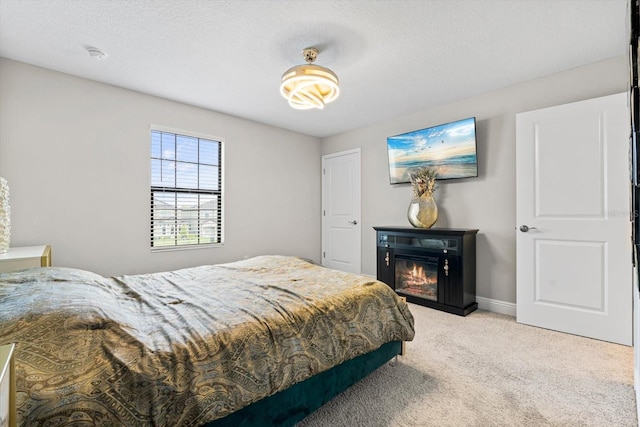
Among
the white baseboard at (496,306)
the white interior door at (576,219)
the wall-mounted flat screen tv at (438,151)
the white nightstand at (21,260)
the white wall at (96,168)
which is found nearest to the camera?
the white nightstand at (21,260)

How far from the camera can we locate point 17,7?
201 centimetres

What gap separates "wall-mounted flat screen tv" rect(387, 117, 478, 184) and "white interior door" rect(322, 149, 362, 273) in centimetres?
83

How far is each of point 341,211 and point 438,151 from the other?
1944 millimetres

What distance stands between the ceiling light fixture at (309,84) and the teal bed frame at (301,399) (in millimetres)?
2013

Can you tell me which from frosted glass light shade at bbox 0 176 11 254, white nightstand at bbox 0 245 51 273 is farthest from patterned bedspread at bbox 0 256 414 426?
frosted glass light shade at bbox 0 176 11 254

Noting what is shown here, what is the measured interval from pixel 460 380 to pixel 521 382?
389 mm

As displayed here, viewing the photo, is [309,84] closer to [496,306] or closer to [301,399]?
[301,399]

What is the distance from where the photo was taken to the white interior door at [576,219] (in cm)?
247

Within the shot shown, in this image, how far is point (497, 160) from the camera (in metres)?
3.36

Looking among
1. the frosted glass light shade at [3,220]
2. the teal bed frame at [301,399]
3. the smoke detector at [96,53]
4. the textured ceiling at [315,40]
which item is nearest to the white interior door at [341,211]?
the textured ceiling at [315,40]

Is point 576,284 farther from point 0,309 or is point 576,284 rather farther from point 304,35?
point 0,309

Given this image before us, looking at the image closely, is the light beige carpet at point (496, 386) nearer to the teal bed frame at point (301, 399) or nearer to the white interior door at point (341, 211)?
the teal bed frame at point (301, 399)

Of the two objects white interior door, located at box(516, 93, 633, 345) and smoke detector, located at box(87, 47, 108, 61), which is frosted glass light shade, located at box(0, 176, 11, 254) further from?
white interior door, located at box(516, 93, 633, 345)

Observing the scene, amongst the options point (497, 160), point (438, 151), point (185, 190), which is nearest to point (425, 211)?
point (438, 151)
